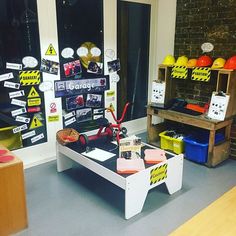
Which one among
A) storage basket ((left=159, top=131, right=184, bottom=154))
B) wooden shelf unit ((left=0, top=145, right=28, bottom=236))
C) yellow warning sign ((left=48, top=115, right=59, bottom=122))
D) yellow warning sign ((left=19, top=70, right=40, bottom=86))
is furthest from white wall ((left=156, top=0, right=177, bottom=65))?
wooden shelf unit ((left=0, top=145, right=28, bottom=236))

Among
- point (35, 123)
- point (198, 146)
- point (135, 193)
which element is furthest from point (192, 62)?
point (35, 123)

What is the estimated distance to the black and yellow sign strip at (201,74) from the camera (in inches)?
138

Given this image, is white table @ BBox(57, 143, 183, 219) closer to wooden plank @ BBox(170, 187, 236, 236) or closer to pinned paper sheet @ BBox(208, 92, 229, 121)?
wooden plank @ BBox(170, 187, 236, 236)

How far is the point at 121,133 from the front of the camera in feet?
10.5

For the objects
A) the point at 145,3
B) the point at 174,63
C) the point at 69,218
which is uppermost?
the point at 145,3

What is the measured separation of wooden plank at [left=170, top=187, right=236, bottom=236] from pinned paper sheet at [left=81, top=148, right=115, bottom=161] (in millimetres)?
1026

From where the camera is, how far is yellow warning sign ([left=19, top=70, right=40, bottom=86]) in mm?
3129

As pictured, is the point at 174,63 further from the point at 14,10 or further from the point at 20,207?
the point at 20,207

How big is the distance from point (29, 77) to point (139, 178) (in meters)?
1.85

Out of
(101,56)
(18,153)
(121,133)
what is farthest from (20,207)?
(101,56)

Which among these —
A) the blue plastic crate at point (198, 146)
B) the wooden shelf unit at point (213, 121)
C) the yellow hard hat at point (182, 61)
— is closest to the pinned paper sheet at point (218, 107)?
the wooden shelf unit at point (213, 121)

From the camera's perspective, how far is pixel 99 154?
2803 millimetres

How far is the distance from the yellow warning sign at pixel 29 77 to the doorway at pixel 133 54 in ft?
4.55

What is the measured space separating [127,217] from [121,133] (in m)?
1.11
